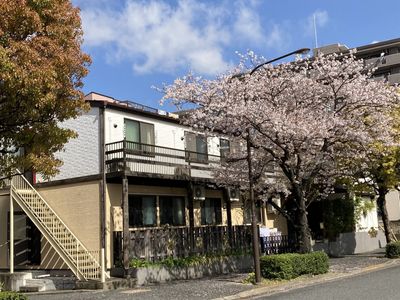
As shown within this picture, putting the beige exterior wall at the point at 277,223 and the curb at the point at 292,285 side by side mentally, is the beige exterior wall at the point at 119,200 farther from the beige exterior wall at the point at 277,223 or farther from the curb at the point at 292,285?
the curb at the point at 292,285

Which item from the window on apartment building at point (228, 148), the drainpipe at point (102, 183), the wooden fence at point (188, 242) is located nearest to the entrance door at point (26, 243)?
the drainpipe at point (102, 183)

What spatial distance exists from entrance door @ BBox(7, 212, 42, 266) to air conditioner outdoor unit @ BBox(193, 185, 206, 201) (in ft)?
21.9

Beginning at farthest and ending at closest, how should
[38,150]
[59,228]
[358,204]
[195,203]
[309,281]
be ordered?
1. [358,204]
2. [195,203]
3. [59,228]
4. [309,281]
5. [38,150]

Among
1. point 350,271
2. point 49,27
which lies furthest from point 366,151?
point 49,27

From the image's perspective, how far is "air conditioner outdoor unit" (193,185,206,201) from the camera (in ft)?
72.1

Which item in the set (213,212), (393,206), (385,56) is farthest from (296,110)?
(385,56)

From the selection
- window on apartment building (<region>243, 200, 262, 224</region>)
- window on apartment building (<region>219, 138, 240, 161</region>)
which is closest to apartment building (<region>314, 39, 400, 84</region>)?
window on apartment building (<region>243, 200, 262, 224</region>)

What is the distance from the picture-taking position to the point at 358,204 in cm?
3197

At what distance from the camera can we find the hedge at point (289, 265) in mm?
16312

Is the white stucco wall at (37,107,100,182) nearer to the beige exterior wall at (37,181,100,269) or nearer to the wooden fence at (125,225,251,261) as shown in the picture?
the beige exterior wall at (37,181,100,269)

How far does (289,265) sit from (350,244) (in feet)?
49.1

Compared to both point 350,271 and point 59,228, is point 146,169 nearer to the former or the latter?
point 59,228

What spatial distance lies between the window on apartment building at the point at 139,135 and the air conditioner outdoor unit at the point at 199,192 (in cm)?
281

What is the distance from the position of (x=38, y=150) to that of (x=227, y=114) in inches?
285
